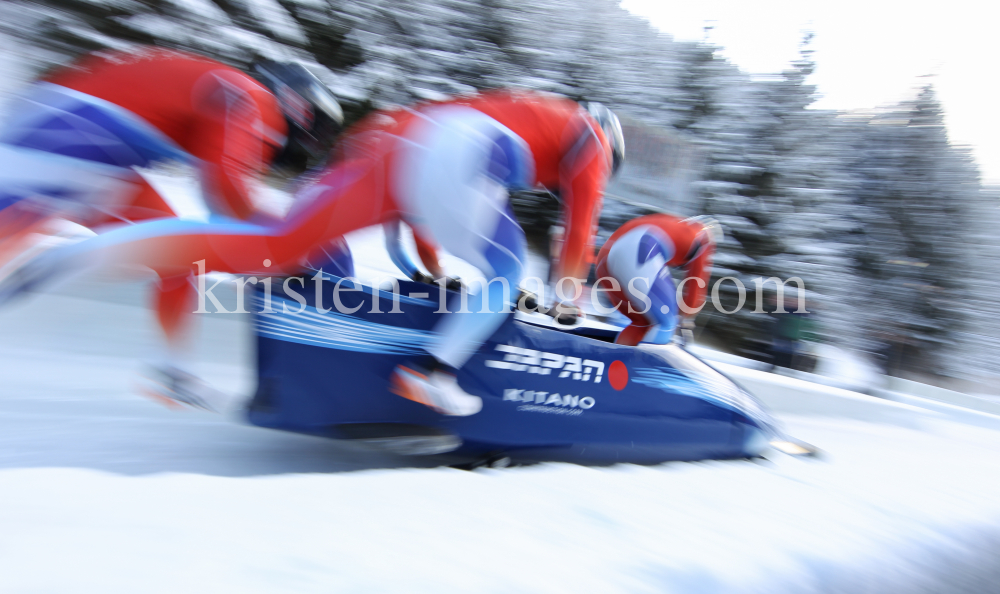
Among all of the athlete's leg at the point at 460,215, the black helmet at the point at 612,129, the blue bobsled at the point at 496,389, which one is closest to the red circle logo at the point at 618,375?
the blue bobsled at the point at 496,389

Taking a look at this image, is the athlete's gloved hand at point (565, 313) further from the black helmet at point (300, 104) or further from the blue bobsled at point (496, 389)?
the black helmet at point (300, 104)

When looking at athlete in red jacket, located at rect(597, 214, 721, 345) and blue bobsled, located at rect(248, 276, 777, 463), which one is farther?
athlete in red jacket, located at rect(597, 214, 721, 345)

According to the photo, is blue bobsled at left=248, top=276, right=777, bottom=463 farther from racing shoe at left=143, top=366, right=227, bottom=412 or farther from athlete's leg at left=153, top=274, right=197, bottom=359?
athlete's leg at left=153, top=274, right=197, bottom=359

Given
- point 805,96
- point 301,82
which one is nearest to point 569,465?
point 301,82

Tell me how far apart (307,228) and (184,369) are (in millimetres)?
602

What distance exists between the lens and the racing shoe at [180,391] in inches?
63.3

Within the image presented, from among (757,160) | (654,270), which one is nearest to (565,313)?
(654,270)

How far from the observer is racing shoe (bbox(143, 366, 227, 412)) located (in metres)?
1.61

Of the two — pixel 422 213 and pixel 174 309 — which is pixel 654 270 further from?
pixel 174 309

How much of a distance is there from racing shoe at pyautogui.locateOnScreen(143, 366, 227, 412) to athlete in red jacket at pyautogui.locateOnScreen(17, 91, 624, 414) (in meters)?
0.31

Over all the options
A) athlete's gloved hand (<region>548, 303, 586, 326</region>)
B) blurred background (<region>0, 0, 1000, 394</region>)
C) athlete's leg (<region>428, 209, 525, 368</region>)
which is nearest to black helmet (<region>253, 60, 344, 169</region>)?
athlete's leg (<region>428, 209, 525, 368</region>)

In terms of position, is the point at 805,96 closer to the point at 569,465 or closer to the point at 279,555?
the point at 569,465

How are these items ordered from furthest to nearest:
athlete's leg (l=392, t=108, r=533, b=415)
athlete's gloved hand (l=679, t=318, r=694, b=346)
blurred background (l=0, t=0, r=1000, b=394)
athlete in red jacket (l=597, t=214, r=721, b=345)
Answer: blurred background (l=0, t=0, r=1000, b=394) < athlete's gloved hand (l=679, t=318, r=694, b=346) < athlete in red jacket (l=597, t=214, r=721, b=345) < athlete's leg (l=392, t=108, r=533, b=415)

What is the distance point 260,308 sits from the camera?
4.83 feet
